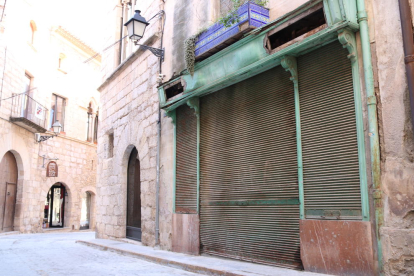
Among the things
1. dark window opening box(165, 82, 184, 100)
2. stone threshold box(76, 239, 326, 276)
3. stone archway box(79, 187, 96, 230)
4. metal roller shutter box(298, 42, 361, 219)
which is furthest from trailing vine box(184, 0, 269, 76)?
stone archway box(79, 187, 96, 230)

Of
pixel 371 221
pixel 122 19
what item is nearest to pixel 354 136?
pixel 371 221

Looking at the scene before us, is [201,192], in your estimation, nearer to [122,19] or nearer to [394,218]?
[394,218]

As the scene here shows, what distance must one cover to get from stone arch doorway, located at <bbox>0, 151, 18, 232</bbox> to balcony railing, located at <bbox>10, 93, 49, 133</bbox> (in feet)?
5.03

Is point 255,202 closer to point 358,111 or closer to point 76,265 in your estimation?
point 358,111

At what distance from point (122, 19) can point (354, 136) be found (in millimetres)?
9868

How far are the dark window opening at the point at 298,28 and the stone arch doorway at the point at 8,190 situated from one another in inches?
557

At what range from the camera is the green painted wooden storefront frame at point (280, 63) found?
14.5ft

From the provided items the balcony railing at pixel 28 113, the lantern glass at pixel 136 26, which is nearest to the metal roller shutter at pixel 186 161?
the lantern glass at pixel 136 26

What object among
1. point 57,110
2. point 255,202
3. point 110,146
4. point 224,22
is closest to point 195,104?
point 224,22

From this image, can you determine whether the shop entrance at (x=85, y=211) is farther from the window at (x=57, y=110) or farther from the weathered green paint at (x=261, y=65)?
the weathered green paint at (x=261, y=65)

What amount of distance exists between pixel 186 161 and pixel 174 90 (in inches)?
59.6

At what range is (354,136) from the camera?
177 inches

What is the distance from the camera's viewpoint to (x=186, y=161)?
759 cm

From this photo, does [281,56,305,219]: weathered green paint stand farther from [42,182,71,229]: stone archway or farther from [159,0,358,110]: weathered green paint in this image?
[42,182,71,229]: stone archway
